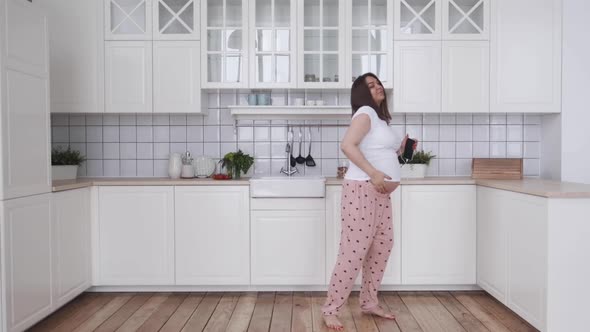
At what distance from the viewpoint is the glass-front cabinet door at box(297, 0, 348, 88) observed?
3453 millimetres

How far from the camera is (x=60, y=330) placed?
8.63 feet

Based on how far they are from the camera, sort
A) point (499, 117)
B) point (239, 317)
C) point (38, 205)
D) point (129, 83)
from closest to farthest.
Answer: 1. point (38, 205)
2. point (239, 317)
3. point (129, 83)
4. point (499, 117)

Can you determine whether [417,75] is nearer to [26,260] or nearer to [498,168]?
[498,168]

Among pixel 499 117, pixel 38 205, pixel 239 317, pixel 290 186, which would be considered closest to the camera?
pixel 38 205

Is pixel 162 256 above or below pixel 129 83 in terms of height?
below

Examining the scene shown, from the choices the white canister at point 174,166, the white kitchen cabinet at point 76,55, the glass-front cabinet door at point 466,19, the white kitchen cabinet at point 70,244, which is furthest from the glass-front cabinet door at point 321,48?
the white kitchen cabinet at point 70,244

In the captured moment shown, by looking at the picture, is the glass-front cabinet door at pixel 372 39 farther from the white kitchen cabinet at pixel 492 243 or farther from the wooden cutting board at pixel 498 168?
the white kitchen cabinet at pixel 492 243

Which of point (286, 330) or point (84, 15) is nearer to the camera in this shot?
point (286, 330)

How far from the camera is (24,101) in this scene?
2.44m

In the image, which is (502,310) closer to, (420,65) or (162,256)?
(420,65)

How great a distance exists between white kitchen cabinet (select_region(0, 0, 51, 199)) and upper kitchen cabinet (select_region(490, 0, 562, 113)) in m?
2.84

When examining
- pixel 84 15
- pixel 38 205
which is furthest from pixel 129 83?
pixel 38 205

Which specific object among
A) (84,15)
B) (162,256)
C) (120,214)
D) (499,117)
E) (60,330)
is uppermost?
(84,15)

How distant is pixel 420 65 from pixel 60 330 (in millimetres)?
2768
